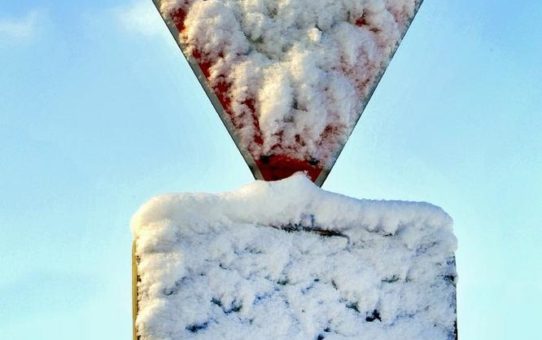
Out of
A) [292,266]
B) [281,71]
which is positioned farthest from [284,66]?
[292,266]

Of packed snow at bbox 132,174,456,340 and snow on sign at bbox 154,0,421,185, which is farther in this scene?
snow on sign at bbox 154,0,421,185

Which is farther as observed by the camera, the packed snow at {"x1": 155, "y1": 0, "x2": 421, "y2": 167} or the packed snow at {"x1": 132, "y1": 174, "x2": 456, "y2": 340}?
the packed snow at {"x1": 155, "y1": 0, "x2": 421, "y2": 167}

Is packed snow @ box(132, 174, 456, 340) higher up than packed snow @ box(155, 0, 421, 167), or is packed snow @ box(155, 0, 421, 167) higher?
packed snow @ box(155, 0, 421, 167)

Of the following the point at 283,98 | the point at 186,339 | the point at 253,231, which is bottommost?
the point at 186,339

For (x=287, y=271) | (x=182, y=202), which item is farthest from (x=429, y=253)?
(x=182, y=202)

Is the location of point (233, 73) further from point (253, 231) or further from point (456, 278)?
point (456, 278)

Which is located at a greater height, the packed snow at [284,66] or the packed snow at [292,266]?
the packed snow at [284,66]

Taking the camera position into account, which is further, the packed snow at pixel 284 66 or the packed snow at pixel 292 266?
the packed snow at pixel 284 66
